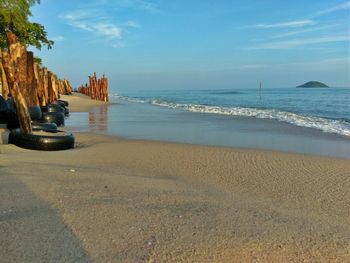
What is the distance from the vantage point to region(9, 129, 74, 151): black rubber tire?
7.71 metres

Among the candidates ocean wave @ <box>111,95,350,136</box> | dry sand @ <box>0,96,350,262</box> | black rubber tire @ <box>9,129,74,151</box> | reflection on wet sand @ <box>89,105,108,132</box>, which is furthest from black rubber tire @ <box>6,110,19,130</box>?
ocean wave @ <box>111,95,350,136</box>

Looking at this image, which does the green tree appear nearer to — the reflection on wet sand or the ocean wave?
the reflection on wet sand

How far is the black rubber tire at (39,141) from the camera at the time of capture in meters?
7.71

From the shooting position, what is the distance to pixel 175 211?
12.3ft

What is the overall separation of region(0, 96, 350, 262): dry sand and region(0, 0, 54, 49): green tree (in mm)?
15569

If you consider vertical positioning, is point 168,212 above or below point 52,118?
below

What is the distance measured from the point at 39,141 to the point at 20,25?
14755 millimetres

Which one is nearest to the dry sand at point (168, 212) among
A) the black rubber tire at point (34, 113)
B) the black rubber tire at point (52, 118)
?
the black rubber tire at point (34, 113)

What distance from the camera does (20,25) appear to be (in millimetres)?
20188

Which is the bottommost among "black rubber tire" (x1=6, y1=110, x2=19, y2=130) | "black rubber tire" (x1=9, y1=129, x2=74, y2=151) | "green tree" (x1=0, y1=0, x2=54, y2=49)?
"black rubber tire" (x1=9, y1=129, x2=74, y2=151)

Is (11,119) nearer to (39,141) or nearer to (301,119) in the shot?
(39,141)

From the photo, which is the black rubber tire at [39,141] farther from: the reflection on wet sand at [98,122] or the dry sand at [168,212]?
the reflection on wet sand at [98,122]

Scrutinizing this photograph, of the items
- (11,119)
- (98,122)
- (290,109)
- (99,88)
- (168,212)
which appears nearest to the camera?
(168,212)

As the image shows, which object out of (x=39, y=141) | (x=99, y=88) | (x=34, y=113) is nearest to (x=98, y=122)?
(x=34, y=113)
